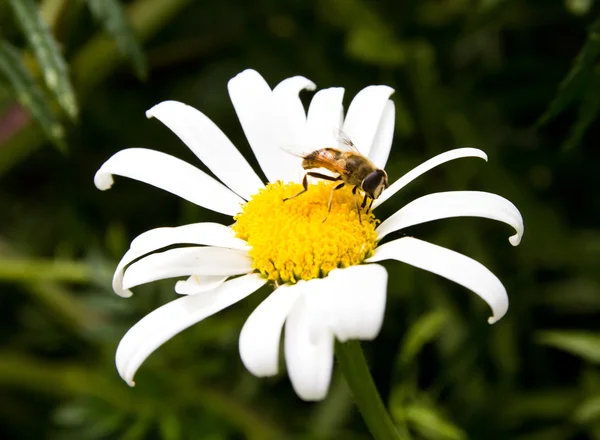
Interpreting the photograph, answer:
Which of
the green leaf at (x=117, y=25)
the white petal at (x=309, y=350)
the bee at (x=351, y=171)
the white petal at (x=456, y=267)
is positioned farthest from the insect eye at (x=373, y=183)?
the green leaf at (x=117, y=25)

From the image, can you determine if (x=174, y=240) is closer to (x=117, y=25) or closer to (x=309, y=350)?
(x=309, y=350)

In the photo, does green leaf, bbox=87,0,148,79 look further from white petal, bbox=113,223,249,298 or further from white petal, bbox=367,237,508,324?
white petal, bbox=367,237,508,324

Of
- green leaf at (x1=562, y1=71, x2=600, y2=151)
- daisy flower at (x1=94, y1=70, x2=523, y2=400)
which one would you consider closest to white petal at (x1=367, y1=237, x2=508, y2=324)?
daisy flower at (x1=94, y1=70, x2=523, y2=400)

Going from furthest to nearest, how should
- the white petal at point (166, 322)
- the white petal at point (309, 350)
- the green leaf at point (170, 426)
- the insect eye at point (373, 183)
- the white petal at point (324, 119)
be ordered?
the green leaf at point (170, 426), the white petal at point (324, 119), the insect eye at point (373, 183), the white petal at point (166, 322), the white petal at point (309, 350)

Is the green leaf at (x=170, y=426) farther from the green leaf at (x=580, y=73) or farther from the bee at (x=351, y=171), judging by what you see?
the green leaf at (x=580, y=73)

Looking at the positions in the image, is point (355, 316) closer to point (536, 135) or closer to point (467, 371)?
point (467, 371)

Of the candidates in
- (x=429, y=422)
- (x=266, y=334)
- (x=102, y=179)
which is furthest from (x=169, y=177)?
(x=429, y=422)

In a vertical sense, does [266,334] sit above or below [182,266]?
below

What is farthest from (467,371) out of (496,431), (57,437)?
(57,437)
